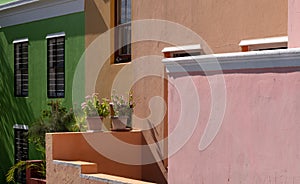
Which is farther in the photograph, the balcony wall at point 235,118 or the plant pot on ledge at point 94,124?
the plant pot on ledge at point 94,124

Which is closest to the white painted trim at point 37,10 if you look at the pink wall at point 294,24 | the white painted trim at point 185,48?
the white painted trim at point 185,48

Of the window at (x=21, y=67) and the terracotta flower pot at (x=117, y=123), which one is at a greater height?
the window at (x=21, y=67)

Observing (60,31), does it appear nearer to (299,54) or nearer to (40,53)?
(40,53)

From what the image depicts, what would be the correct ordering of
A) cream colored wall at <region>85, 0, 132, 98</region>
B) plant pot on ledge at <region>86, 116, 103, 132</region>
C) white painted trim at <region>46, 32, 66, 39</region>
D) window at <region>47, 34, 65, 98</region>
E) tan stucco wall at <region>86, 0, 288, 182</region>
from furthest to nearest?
window at <region>47, 34, 65, 98</region>, white painted trim at <region>46, 32, 66, 39</region>, cream colored wall at <region>85, 0, 132, 98</region>, plant pot on ledge at <region>86, 116, 103, 132</region>, tan stucco wall at <region>86, 0, 288, 182</region>

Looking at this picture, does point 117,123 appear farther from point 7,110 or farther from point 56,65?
point 7,110

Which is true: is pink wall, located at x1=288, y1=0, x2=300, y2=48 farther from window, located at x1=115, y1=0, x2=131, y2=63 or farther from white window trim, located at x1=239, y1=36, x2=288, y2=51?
window, located at x1=115, y1=0, x2=131, y2=63

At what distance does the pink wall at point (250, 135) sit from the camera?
23.5 feet

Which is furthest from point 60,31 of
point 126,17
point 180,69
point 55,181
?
point 180,69

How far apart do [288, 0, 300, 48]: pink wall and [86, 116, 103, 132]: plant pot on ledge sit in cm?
529

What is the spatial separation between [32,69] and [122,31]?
15.1 ft

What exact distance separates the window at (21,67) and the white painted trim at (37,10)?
2.16 feet

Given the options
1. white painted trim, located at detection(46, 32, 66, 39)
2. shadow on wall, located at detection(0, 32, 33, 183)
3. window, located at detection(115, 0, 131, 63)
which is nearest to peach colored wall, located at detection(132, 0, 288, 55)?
window, located at detection(115, 0, 131, 63)

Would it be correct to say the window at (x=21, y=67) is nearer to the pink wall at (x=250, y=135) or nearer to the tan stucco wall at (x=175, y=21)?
the tan stucco wall at (x=175, y=21)

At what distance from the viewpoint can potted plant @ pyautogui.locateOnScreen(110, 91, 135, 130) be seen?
499 inches
